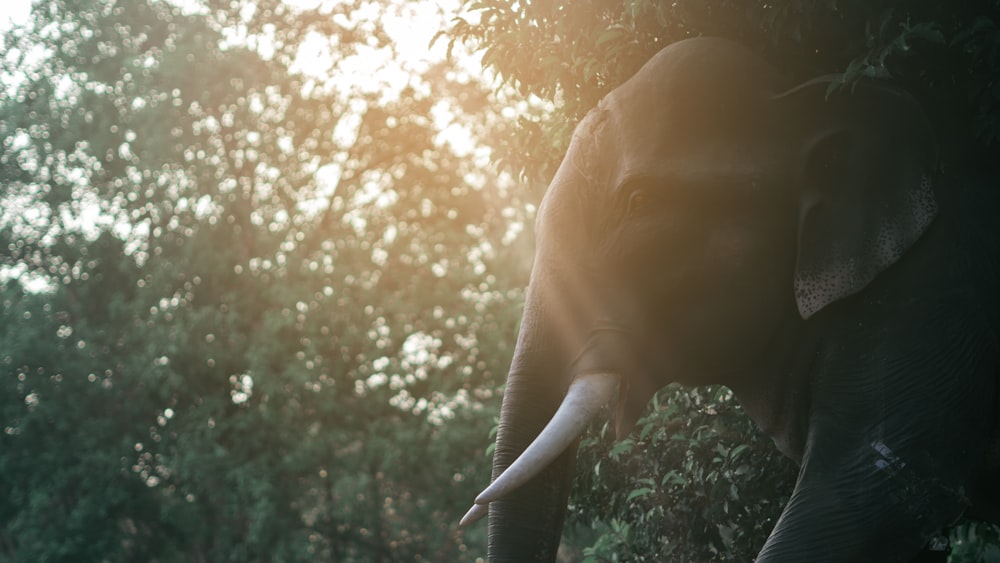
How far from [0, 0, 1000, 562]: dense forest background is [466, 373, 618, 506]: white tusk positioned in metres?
10.8

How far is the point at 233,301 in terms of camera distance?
616 inches

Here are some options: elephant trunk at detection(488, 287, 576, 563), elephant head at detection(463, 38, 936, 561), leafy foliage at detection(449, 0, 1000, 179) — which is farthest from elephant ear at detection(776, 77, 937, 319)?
elephant trunk at detection(488, 287, 576, 563)

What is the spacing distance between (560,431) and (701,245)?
733mm

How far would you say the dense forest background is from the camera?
15164 mm

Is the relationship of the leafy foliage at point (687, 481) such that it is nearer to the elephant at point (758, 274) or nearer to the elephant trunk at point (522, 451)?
the elephant at point (758, 274)

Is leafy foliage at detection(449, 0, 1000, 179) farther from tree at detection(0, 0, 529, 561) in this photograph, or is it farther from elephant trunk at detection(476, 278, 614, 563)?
tree at detection(0, 0, 529, 561)

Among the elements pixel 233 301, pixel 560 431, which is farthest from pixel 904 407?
pixel 233 301

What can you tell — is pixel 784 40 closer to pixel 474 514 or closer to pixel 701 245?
pixel 701 245

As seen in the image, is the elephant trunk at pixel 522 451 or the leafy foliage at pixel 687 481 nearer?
the elephant trunk at pixel 522 451

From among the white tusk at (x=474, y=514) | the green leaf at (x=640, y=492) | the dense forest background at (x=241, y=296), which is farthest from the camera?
the dense forest background at (x=241, y=296)

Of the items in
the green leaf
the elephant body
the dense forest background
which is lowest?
the elephant body

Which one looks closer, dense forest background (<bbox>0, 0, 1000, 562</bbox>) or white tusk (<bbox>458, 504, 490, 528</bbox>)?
white tusk (<bbox>458, 504, 490, 528</bbox>)

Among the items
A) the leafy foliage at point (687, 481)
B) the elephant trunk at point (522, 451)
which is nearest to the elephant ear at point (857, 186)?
the elephant trunk at point (522, 451)

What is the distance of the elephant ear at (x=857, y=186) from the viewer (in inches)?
121
